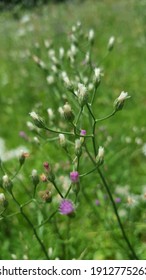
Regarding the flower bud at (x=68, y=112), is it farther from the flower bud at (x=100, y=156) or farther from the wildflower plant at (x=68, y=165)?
the flower bud at (x=100, y=156)

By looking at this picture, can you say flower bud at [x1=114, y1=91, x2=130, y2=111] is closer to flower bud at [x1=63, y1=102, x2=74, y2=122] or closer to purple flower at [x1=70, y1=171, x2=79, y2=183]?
flower bud at [x1=63, y1=102, x2=74, y2=122]

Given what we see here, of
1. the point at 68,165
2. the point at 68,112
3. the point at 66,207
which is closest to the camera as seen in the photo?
the point at 68,112

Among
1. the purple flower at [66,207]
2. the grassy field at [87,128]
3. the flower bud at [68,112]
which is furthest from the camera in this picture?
the grassy field at [87,128]

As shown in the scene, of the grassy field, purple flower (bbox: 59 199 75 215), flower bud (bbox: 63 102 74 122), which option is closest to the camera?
flower bud (bbox: 63 102 74 122)

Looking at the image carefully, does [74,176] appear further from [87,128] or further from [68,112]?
[87,128]

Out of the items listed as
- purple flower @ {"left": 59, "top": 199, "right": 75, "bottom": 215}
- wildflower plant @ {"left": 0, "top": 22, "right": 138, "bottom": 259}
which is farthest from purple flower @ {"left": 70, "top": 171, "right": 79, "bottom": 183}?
purple flower @ {"left": 59, "top": 199, "right": 75, "bottom": 215}

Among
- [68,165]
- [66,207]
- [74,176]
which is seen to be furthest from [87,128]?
[74,176]

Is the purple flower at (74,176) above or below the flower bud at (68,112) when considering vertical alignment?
below

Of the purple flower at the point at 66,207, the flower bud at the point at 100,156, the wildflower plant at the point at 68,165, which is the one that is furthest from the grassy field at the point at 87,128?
the flower bud at the point at 100,156

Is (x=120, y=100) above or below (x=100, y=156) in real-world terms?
above
